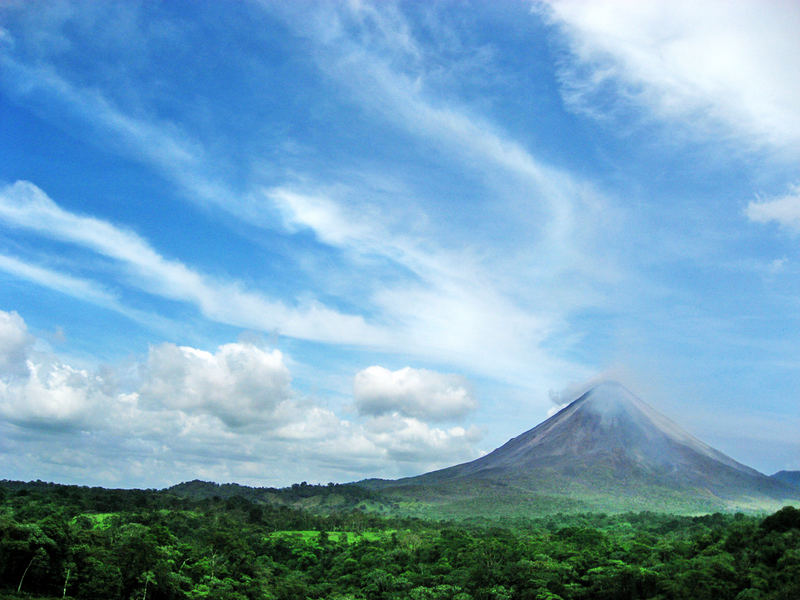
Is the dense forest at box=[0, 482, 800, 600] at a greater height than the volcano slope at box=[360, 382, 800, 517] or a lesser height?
lesser

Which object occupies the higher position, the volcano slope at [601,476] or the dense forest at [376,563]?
the volcano slope at [601,476]

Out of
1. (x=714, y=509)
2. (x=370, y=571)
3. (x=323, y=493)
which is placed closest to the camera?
(x=370, y=571)

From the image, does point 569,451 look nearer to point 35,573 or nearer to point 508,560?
point 508,560

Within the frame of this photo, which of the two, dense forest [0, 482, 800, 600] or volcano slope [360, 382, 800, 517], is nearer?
dense forest [0, 482, 800, 600]

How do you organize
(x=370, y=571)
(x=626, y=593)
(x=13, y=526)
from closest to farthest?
(x=13, y=526)
(x=626, y=593)
(x=370, y=571)

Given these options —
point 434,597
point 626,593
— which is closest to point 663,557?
point 626,593

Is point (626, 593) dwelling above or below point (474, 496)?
below
